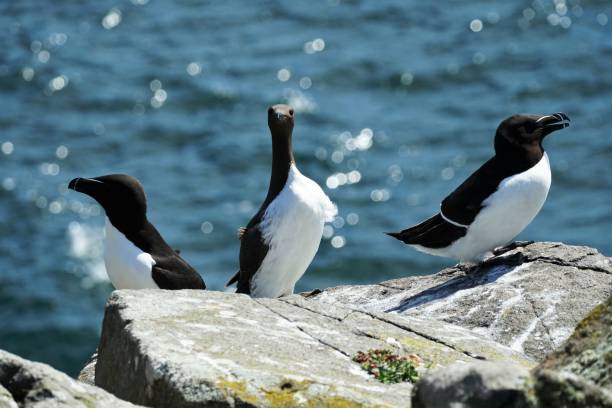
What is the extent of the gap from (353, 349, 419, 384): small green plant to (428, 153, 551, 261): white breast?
2.73m

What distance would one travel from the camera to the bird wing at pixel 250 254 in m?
9.49

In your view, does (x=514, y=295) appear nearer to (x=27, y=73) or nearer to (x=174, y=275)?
(x=174, y=275)

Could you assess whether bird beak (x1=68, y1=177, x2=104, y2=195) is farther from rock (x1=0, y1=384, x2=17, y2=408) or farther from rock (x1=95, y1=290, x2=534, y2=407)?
rock (x1=0, y1=384, x2=17, y2=408)

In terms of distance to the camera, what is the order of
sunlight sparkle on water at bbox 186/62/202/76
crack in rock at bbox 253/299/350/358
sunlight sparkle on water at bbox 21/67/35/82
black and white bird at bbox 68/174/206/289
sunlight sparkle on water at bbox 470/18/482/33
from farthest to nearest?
sunlight sparkle on water at bbox 470/18/482/33
sunlight sparkle on water at bbox 21/67/35/82
sunlight sparkle on water at bbox 186/62/202/76
black and white bird at bbox 68/174/206/289
crack in rock at bbox 253/299/350/358

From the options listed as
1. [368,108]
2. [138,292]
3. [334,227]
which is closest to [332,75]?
[368,108]

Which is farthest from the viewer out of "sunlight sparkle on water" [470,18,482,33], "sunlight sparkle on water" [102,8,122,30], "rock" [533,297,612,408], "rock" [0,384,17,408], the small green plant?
"sunlight sparkle on water" [102,8,122,30]

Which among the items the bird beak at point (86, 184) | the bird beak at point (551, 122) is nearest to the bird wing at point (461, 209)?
the bird beak at point (551, 122)

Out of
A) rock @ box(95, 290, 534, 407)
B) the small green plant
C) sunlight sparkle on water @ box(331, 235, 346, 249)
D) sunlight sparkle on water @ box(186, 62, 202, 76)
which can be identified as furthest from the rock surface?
sunlight sparkle on water @ box(186, 62, 202, 76)

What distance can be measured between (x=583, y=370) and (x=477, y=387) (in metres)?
0.58

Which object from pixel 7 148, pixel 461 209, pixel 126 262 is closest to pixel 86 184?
pixel 126 262

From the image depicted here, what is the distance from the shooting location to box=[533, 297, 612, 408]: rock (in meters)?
4.71

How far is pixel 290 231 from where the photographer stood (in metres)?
9.41

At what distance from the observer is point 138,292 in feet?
24.1

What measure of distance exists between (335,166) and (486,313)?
1414 cm
